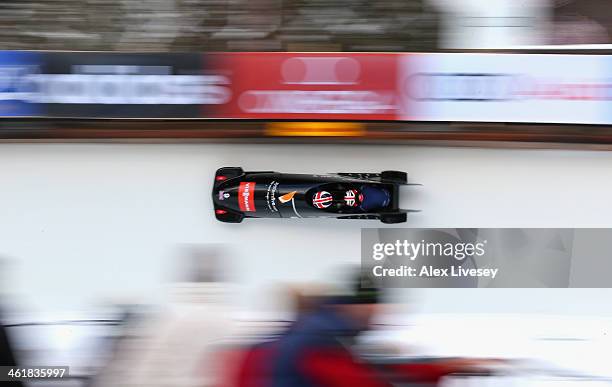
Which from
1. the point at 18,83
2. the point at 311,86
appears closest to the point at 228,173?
the point at 311,86

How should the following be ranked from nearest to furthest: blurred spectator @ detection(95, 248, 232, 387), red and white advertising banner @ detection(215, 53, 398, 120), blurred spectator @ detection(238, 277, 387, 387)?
blurred spectator @ detection(238, 277, 387, 387)
blurred spectator @ detection(95, 248, 232, 387)
red and white advertising banner @ detection(215, 53, 398, 120)

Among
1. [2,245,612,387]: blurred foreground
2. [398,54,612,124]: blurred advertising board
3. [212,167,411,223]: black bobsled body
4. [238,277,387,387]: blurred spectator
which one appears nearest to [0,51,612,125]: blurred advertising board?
[398,54,612,124]: blurred advertising board

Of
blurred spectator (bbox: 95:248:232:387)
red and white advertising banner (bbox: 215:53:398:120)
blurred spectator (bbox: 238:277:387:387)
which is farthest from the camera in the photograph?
red and white advertising banner (bbox: 215:53:398:120)

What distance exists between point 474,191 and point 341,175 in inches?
28.6

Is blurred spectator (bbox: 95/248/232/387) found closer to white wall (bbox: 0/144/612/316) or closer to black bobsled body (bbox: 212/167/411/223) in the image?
white wall (bbox: 0/144/612/316)

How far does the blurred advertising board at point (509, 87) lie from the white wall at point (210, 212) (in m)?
0.23

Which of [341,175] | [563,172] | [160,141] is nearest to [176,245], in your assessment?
[160,141]

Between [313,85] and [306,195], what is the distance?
575 mm

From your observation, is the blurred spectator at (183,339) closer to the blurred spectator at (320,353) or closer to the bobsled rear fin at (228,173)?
the blurred spectator at (320,353)

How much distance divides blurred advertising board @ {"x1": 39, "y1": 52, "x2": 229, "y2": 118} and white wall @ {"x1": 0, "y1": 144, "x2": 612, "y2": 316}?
0.69 ft

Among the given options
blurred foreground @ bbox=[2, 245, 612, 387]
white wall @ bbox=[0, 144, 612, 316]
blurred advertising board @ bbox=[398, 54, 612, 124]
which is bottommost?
blurred foreground @ bbox=[2, 245, 612, 387]

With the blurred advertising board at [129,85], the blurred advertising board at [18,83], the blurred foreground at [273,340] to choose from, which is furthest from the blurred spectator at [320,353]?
the blurred advertising board at [18,83]

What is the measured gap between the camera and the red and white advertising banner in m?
2.84

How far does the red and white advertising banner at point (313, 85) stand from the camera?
9.32 ft
